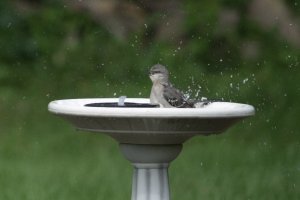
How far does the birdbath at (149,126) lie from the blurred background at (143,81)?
78.5 inches

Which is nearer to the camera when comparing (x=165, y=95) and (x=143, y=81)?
(x=165, y=95)

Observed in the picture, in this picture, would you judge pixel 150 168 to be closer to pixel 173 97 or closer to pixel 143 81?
pixel 173 97

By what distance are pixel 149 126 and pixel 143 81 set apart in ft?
14.1

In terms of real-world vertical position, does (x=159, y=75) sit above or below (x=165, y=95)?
above

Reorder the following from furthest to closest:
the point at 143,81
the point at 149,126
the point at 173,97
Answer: the point at 143,81, the point at 173,97, the point at 149,126

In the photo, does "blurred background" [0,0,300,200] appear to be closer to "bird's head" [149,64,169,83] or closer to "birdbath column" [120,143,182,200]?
"birdbath column" [120,143,182,200]

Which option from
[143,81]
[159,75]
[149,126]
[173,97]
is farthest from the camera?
[143,81]

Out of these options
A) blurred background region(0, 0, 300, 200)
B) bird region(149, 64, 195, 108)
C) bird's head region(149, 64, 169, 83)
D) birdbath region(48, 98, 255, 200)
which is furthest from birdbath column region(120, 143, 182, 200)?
blurred background region(0, 0, 300, 200)

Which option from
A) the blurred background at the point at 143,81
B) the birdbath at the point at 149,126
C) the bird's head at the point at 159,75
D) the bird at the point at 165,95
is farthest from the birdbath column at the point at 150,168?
the blurred background at the point at 143,81

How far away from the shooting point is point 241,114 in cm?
444

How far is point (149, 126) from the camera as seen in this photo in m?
4.32

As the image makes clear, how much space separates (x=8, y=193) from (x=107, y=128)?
8.15 ft

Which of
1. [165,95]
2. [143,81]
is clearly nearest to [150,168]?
[165,95]

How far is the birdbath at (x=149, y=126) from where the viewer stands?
4234 millimetres
